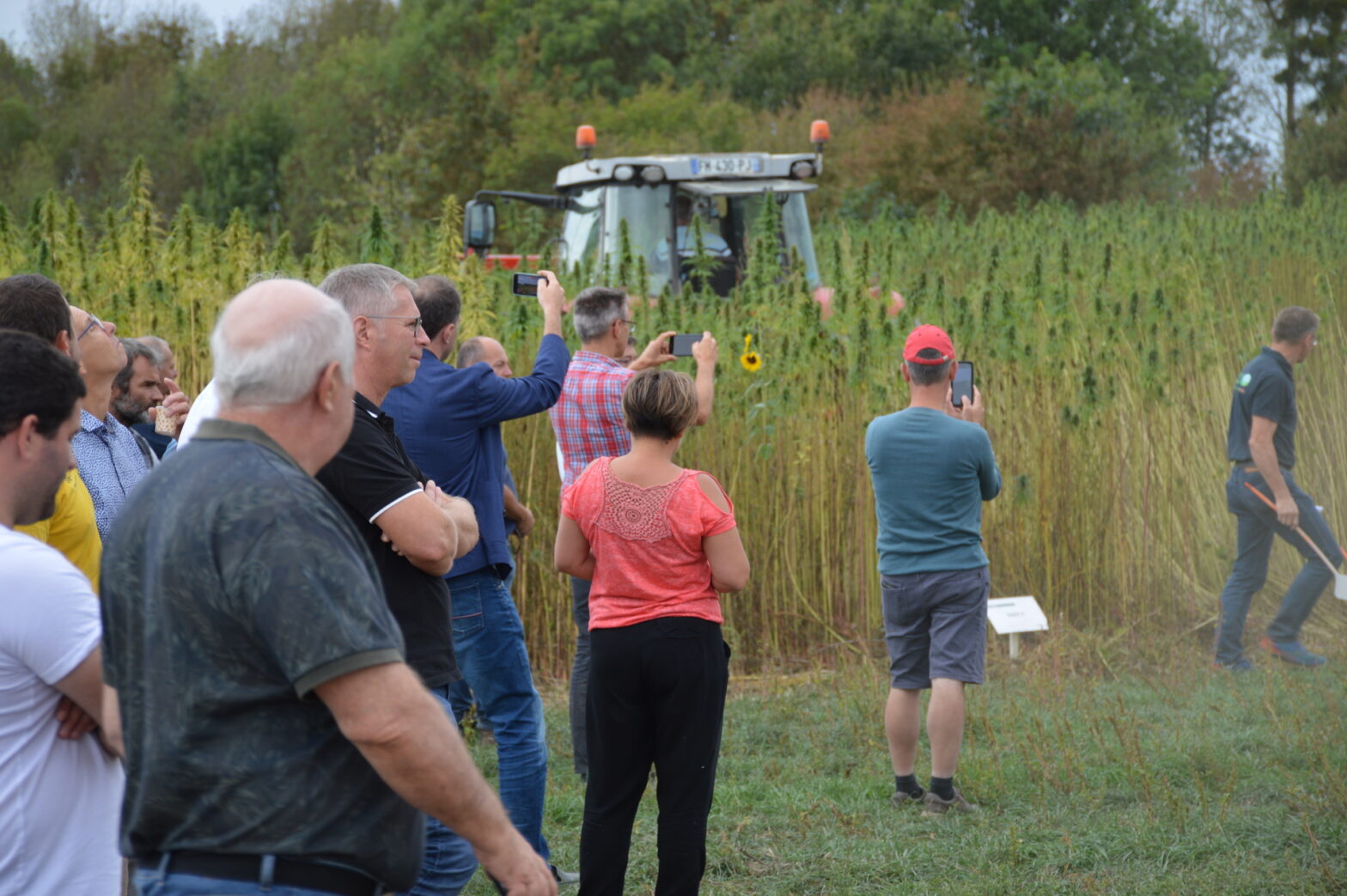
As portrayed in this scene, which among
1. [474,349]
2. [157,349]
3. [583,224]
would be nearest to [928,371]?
[474,349]

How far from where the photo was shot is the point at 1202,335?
844cm

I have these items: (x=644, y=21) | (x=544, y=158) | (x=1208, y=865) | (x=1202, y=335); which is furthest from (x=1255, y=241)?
(x=644, y=21)

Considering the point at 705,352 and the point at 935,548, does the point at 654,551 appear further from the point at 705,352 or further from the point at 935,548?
the point at 935,548

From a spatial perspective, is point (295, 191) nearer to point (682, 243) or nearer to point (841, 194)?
point (841, 194)

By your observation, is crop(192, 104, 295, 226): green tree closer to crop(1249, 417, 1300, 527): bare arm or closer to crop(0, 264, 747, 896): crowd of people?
crop(1249, 417, 1300, 527): bare arm

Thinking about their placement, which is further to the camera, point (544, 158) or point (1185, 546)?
point (544, 158)

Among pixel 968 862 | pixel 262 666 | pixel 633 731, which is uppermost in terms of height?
pixel 262 666

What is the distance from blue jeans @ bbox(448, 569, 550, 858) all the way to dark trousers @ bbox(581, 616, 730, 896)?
35cm

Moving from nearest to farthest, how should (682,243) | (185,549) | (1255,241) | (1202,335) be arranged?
(185,549), (1202,335), (682,243), (1255,241)

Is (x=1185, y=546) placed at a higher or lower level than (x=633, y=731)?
lower

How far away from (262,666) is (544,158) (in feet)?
82.2

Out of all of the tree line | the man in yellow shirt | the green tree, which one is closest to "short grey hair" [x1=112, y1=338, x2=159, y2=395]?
the man in yellow shirt

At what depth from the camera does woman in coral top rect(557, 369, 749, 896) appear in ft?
11.6

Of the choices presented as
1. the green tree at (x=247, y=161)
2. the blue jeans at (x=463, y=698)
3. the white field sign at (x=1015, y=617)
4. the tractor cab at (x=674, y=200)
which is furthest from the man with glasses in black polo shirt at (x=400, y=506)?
the green tree at (x=247, y=161)
